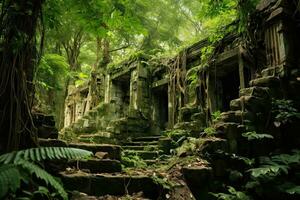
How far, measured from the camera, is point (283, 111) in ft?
18.7

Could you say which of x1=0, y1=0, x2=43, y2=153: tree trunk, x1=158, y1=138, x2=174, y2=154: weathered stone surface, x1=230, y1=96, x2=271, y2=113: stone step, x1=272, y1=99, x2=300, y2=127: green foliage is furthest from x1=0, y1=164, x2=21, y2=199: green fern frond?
x1=158, y1=138, x2=174, y2=154: weathered stone surface

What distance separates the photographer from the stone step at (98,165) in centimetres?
415

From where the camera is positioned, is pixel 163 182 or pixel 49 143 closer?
pixel 49 143

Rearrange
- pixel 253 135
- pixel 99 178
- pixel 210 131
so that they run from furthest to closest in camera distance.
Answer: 1. pixel 210 131
2. pixel 253 135
3. pixel 99 178

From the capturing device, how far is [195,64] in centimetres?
1041

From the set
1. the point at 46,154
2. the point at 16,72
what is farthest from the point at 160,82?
the point at 46,154

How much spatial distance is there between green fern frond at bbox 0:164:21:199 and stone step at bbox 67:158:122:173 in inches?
77.0

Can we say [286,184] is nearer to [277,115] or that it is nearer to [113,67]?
[277,115]

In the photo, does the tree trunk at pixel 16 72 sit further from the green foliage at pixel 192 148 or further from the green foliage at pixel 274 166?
the green foliage at pixel 274 166

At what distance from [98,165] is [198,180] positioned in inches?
60.3

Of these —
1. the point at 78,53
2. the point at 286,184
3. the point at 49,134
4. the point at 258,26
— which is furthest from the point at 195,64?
the point at 78,53

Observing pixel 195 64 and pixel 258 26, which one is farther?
pixel 195 64

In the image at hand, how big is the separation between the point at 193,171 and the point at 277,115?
2239 mm

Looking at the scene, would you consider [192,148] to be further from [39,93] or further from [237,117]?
[39,93]
